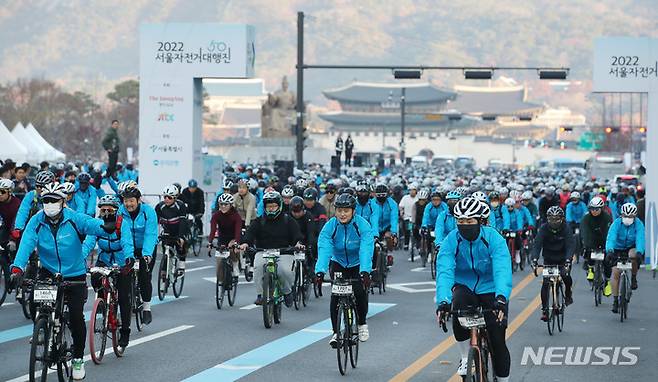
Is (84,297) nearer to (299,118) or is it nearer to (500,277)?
(500,277)

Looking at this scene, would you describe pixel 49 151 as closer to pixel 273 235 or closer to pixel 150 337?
pixel 273 235

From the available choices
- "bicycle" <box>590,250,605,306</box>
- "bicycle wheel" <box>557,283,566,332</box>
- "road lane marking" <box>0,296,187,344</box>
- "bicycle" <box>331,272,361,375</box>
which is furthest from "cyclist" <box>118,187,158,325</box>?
"bicycle" <box>590,250,605,306</box>

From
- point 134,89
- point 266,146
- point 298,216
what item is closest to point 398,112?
point 134,89

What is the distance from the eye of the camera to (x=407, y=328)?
1814cm

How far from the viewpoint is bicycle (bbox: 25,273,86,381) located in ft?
39.2

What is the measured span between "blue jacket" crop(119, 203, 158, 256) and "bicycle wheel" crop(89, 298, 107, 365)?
1.50 meters

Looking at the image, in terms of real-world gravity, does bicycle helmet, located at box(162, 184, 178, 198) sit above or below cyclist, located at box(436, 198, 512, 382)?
above

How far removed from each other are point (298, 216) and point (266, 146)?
263 feet

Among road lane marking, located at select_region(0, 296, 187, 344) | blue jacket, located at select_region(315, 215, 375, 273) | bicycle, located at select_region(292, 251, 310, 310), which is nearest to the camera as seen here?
blue jacket, located at select_region(315, 215, 375, 273)

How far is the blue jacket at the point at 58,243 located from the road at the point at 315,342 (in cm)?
116

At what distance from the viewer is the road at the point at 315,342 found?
13.9 m

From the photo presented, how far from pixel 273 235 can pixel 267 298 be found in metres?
0.95

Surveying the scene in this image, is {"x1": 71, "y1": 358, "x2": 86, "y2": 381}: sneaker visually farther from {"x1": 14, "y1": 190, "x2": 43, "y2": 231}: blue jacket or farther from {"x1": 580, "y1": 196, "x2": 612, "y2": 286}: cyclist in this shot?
{"x1": 580, "y1": 196, "x2": 612, "y2": 286}: cyclist

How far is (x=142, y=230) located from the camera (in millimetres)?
16672
